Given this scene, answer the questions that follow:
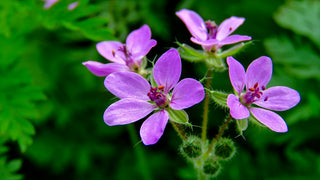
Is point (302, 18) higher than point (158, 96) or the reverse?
the reverse

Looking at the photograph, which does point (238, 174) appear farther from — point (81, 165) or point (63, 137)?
point (63, 137)

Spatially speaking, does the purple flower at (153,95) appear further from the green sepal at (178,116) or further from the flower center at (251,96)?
the flower center at (251,96)

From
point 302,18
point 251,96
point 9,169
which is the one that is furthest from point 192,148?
point 302,18

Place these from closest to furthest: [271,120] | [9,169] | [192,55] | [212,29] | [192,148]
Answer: [271,120] < [192,148] < [192,55] < [212,29] < [9,169]

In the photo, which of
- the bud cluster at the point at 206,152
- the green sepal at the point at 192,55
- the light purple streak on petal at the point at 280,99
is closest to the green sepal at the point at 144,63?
the green sepal at the point at 192,55

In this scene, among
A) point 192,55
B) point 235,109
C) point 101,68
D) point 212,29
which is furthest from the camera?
point 212,29

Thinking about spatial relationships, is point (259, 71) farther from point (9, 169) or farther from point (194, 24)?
point (9, 169)

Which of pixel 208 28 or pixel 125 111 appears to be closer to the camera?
A: pixel 125 111

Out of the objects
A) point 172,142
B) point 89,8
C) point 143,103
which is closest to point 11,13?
point 89,8

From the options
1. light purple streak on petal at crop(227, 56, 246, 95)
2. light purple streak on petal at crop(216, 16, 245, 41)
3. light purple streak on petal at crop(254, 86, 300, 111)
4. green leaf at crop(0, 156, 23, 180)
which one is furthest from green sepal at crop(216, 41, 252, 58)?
green leaf at crop(0, 156, 23, 180)
